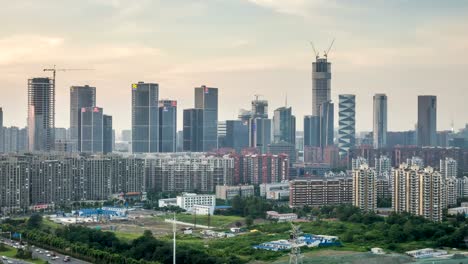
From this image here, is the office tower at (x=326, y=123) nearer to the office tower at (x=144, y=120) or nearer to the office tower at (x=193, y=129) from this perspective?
the office tower at (x=193, y=129)

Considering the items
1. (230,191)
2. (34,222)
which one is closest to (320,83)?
(230,191)

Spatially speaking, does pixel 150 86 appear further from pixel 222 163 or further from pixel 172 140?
pixel 222 163

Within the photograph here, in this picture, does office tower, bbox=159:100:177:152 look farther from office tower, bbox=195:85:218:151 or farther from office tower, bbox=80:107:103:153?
office tower, bbox=80:107:103:153

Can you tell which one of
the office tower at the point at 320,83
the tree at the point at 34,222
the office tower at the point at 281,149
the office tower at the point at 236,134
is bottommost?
the tree at the point at 34,222

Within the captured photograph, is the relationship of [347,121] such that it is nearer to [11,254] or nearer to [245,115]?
[245,115]

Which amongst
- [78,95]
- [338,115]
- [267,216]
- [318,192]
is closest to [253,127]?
[338,115]

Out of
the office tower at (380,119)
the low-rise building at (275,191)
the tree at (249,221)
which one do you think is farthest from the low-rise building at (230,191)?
the office tower at (380,119)

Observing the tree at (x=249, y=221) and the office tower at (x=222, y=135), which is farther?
the office tower at (x=222, y=135)
